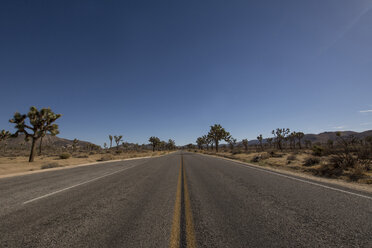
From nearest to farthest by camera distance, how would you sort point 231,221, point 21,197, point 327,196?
point 231,221
point 327,196
point 21,197

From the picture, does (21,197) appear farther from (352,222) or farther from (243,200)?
(352,222)

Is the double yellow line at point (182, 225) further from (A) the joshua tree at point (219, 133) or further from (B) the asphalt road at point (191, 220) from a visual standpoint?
(A) the joshua tree at point (219, 133)

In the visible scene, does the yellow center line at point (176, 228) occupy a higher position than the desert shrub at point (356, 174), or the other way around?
the yellow center line at point (176, 228)

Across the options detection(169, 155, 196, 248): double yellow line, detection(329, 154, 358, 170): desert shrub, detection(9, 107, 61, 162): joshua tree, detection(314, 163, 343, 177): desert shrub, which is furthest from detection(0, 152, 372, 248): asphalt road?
detection(9, 107, 61, 162): joshua tree

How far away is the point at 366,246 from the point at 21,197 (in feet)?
29.1

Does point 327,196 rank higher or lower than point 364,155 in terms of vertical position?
lower

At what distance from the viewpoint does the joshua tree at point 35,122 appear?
23.1m

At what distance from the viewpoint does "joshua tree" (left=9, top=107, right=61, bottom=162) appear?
2309 centimetres


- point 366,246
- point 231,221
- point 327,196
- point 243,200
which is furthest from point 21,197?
point 327,196

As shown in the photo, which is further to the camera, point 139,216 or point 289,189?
point 289,189

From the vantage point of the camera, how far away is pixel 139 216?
354cm

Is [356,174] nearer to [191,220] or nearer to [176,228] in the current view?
[191,220]

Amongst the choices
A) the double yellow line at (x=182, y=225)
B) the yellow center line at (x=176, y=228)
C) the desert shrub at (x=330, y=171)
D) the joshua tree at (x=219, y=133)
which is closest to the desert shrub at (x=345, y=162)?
the desert shrub at (x=330, y=171)

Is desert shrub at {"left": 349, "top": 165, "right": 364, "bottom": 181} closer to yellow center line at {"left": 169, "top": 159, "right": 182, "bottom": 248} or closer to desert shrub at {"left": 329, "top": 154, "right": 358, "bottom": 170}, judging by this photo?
desert shrub at {"left": 329, "top": 154, "right": 358, "bottom": 170}
